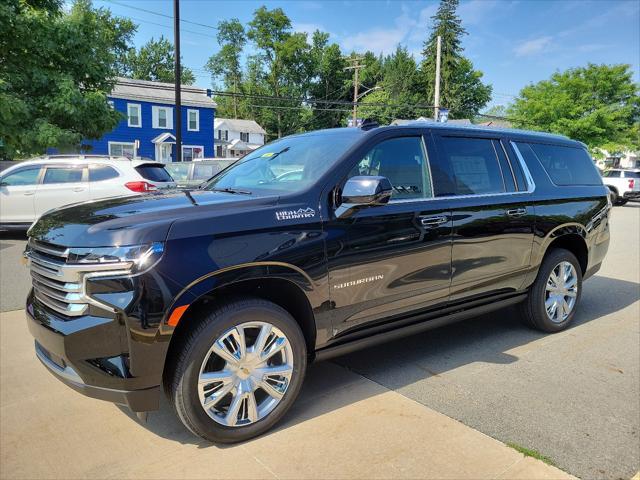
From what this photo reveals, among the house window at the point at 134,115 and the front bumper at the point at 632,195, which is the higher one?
the house window at the point at 134,115

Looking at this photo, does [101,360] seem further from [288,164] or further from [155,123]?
[155,123]

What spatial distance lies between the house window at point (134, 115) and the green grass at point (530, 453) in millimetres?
36093

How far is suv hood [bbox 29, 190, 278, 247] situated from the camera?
8.07ft

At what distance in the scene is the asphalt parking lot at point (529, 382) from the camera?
9.49 feet

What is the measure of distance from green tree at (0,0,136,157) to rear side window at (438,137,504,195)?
13.8 m

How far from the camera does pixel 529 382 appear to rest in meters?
3.71

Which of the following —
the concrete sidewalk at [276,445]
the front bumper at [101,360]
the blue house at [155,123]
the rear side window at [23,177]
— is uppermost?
the blue house at [155,123]

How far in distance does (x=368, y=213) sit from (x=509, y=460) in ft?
5.49

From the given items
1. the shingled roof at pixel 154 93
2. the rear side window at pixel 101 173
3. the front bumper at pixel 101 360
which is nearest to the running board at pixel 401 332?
the front bumper at pixel 101 360

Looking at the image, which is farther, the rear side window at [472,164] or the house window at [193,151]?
the house window at [193,151]

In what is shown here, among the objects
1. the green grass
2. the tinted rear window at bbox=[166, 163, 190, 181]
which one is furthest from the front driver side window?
the tinted rear window at bbox=[166, 163, 190, 181]

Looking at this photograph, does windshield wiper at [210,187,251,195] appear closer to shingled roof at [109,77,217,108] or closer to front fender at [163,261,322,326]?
front fender at [163,261,322,326]

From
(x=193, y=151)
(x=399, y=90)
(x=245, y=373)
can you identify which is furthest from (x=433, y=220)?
A: (x=399, y=90)

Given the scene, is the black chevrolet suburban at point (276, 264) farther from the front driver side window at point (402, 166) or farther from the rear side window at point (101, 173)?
the rear side window at point (101, 173)
